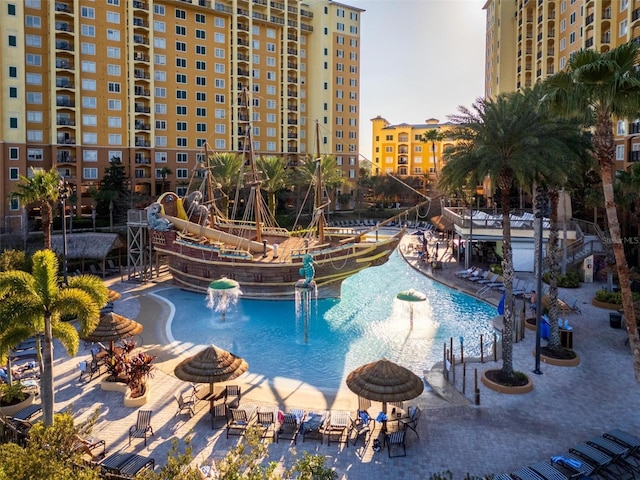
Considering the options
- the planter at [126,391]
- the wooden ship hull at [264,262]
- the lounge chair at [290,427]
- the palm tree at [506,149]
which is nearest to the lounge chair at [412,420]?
the lounge chair at [290,427]

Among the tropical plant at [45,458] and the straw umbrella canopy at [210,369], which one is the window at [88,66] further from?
the tropical plant at [45,458]

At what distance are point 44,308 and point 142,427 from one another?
4.21m

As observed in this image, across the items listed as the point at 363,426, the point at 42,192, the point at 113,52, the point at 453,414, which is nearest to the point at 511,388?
the point at 453,414

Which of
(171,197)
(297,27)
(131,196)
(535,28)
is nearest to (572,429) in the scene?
(171,197)

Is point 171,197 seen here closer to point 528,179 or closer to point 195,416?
point 195,416

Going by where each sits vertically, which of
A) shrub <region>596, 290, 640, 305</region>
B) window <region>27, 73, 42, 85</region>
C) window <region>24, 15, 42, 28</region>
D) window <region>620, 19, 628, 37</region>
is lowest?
shrub <region>596, 290, 640, 305</region>

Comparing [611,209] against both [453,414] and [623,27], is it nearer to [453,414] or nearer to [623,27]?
[453,414]

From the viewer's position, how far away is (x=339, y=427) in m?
13.9

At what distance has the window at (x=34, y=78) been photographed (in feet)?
170

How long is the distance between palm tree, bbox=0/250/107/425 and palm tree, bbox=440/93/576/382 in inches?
481

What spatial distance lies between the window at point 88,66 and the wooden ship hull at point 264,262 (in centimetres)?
3049

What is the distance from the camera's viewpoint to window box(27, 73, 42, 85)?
5181 centimetres

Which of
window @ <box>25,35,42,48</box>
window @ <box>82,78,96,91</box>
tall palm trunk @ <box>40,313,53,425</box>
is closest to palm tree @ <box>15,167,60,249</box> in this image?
tall palm trunk @ <box>40,313,53,425</box>

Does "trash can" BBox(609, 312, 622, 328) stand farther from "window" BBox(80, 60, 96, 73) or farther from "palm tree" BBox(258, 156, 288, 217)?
"window" BBox(80, 60, 96, 73)
